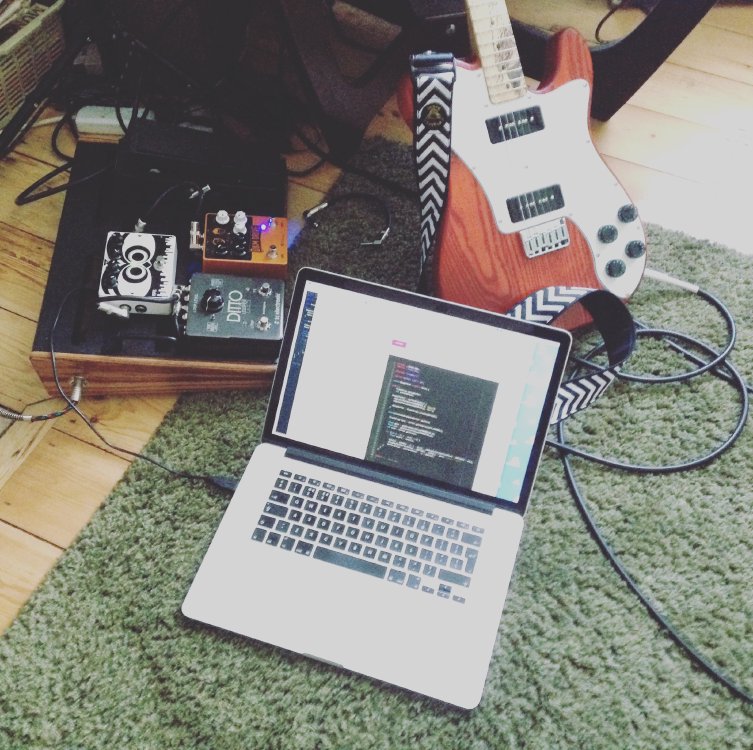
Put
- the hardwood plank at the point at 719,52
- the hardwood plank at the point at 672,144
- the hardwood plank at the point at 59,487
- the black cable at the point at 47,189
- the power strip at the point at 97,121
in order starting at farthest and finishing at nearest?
1. the hardwood plank at the point at 719,52
2. the hardwood plank at the point at 672,144
3. the power strip at the point at 97,121
4. the black cable at the point at 47,189
5. the hardwood plank at the point at 59,487

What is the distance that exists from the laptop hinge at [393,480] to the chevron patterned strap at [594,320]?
18 cm

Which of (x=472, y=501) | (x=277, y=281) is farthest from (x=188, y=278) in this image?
(x=472, y=501)

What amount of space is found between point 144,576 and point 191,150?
689mm

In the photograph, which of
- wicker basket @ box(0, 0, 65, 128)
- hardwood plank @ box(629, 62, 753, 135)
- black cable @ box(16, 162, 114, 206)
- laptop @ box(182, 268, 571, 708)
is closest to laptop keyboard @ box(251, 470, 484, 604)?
laptop @ box(182, 268, 571, 708)

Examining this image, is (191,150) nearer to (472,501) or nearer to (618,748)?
(472,501)

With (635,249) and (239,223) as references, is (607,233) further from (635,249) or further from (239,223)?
(239,223)

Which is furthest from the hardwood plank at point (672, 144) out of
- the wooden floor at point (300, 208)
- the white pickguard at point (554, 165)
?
the white pickguard at point (554, 165)

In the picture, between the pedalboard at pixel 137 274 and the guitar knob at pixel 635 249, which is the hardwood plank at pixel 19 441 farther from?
the guitar knob at pixel 635 249

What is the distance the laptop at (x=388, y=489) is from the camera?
0.85m

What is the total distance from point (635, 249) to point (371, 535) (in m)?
0.65

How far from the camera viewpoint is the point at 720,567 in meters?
1.00

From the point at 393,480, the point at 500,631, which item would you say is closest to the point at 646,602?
the point at 500,631

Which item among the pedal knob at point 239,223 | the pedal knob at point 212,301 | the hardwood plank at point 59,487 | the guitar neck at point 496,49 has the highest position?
the guitar neck at point 496,49

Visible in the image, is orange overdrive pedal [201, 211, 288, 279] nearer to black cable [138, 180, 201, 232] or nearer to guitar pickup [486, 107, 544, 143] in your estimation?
black cable [138, 180, 201, 232]
